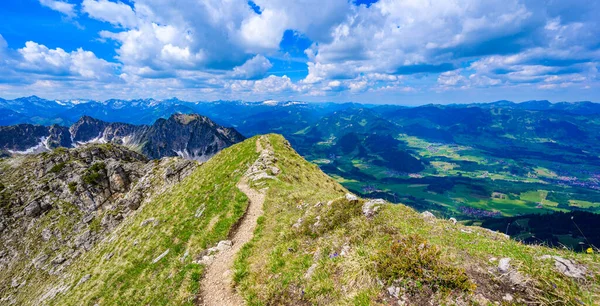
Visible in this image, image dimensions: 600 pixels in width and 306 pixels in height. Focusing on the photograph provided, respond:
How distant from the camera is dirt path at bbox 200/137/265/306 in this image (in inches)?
641

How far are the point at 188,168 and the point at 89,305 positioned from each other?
47648 mm

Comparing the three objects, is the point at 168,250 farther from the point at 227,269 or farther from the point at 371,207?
the point at 371,207

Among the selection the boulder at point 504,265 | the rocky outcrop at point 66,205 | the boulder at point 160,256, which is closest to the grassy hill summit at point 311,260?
the boulder at point 504,265

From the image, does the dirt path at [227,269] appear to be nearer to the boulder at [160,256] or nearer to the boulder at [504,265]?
the boulder at [160,256]

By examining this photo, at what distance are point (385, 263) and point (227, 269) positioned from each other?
39.8 feet

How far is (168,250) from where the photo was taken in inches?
1022

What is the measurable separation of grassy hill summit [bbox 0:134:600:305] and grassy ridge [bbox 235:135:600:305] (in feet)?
0.15

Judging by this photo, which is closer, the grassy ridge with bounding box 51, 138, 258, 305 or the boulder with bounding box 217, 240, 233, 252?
the grassy ridge with bounding box 51, 138, 258, 305

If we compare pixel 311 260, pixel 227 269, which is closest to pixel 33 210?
pixel 227 269

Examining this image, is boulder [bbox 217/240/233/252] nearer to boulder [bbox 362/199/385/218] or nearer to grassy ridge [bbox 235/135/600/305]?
grassy ridge [bbox 235/135/600/305]

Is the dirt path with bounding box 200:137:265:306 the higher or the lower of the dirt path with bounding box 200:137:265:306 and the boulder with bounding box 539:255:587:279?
the lower

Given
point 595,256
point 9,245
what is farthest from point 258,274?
point 9,245

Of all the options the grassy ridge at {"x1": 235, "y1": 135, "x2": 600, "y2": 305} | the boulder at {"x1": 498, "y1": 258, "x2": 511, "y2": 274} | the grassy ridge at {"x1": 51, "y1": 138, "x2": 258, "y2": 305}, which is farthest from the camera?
the grassy ridge at {"x1": 51, "y1": 138, "x2": 258, "y2": 305}

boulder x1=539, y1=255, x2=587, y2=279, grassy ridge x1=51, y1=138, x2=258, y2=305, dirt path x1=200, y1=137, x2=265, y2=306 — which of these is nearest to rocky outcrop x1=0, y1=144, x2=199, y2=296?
grassy ridge x1=51, y1=138, x2=258, y2=305
